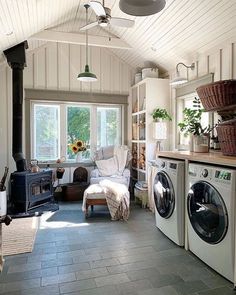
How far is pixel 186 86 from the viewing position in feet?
13.3

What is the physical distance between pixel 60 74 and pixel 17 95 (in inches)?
45.7

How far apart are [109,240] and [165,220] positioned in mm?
717

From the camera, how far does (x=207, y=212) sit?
2.27 meters

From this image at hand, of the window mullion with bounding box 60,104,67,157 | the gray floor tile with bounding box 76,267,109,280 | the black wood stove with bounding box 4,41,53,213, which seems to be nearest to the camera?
the gray floor tile with bounding box 76,267,109,280

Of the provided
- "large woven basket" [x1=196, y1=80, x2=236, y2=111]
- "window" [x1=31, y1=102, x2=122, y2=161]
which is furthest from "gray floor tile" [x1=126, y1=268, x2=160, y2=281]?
"window" [x1=31, y1=102, x2=122, y2=161]

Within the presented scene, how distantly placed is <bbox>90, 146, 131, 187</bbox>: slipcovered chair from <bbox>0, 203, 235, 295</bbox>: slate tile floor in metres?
1.40

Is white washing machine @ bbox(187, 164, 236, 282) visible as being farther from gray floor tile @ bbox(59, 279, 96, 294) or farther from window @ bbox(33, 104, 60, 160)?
window @ bbox(33, 104, 60, 160)

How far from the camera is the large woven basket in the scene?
265 centimetres

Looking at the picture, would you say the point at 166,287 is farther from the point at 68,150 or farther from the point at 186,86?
the point at 68,150

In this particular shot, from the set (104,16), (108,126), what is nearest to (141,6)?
(104,16)

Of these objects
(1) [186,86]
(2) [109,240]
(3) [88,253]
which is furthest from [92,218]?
(1) [186,86]

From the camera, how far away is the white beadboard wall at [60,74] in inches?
186

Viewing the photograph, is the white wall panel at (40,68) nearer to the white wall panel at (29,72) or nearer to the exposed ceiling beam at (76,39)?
the white wall panel at (29,72)

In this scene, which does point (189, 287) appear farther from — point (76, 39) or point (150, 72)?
point (76, 39)
